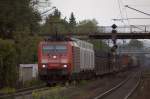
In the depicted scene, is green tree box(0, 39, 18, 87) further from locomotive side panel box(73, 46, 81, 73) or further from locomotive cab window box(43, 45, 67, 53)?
locomotive side panel box(73, 46, 81, 73)

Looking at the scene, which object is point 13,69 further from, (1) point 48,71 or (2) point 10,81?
(1) point 48,71

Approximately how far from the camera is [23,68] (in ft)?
143

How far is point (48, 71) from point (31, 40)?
21.7 metres

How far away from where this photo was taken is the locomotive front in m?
34.4

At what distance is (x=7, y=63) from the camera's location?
3566 cm

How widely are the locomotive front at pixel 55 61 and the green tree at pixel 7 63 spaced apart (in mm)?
2180

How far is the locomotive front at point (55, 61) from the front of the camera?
34406 mm

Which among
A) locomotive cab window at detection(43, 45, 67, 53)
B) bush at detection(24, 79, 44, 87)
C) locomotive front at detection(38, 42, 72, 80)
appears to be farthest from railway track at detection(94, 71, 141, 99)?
bush at detection(24, 79, 44, 87)

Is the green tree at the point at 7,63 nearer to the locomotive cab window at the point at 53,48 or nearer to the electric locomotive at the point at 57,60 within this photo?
the electric locomotive at the point at 57,60

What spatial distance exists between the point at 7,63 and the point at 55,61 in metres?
3.54

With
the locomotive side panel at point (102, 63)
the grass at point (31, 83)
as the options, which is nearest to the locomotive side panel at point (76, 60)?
the grass at point (31, 83)

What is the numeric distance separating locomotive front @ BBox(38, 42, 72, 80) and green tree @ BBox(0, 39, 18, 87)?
218cm

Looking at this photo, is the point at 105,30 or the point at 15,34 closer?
the point at 15,34

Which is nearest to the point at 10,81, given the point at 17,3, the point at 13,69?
the point at 13,69
